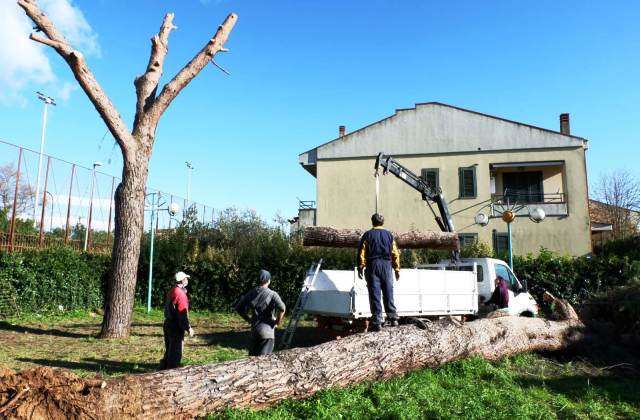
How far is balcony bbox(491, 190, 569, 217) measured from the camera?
83.4 ft

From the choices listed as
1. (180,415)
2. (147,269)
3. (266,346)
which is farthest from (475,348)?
(147,269)

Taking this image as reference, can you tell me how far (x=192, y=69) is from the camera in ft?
40.5

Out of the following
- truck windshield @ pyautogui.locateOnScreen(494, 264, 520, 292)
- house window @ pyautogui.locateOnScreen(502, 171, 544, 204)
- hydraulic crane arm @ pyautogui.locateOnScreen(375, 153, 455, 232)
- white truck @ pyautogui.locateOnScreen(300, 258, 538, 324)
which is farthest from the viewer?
house window @ pyautogui.locateOnScreen(502, 171, 544, 204)

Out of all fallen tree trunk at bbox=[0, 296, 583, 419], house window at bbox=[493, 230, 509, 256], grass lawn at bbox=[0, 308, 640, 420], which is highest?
house window at bbox=[493, 230, 509, 256]

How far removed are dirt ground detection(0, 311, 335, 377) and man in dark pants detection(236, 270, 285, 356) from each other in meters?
1.83

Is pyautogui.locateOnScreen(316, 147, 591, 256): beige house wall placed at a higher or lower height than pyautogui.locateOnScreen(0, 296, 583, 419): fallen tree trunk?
higher

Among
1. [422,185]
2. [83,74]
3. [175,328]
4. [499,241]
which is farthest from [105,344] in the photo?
[499,241]

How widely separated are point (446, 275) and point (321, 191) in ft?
Result: 63.2

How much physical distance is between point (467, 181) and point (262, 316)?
22.4 meters

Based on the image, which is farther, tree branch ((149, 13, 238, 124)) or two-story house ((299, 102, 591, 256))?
two-story house ((299, 102, 591, 256))

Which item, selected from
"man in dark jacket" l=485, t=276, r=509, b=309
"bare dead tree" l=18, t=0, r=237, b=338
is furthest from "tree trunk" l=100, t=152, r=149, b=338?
"man in dark jacket" l=485, t=276, r=509, b=309

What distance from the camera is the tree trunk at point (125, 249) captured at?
35.9 ft

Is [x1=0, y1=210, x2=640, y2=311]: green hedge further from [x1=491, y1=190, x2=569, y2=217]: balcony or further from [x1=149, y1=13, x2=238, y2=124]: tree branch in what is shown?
[x1=491, y1=190, x2=569, y2=217]: balcony

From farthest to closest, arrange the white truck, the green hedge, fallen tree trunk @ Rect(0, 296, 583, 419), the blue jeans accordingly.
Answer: the green hedge
the white truck
the blue jeans
fallen tree trunk @ Rect(0, 296, 583, 419)
